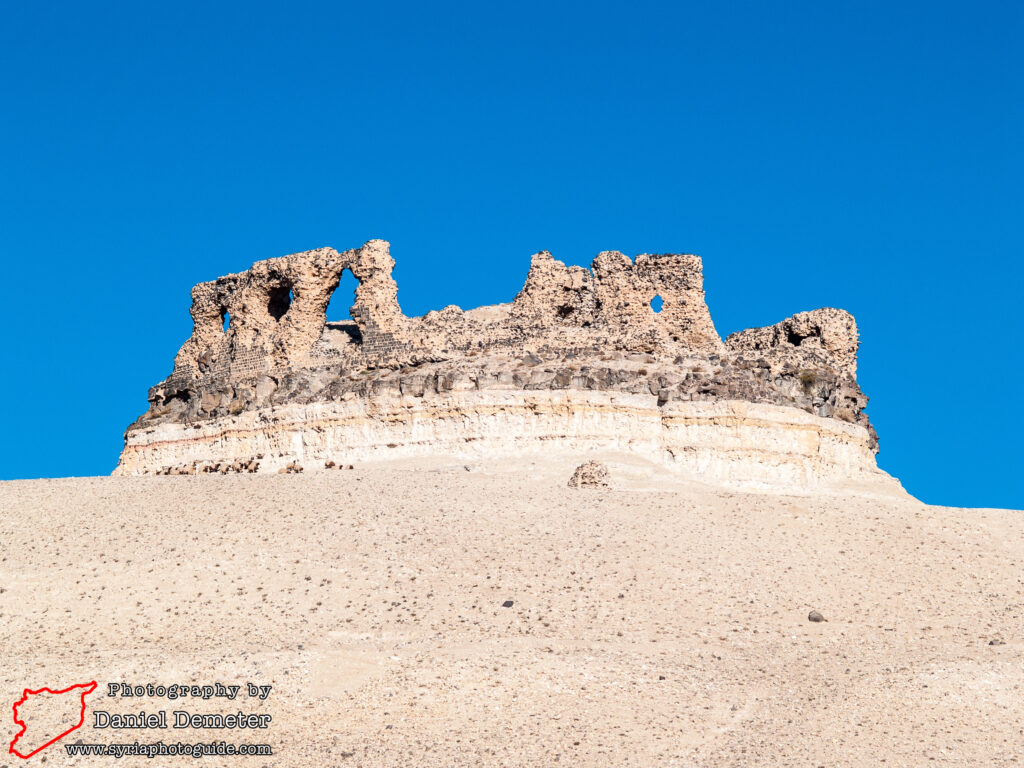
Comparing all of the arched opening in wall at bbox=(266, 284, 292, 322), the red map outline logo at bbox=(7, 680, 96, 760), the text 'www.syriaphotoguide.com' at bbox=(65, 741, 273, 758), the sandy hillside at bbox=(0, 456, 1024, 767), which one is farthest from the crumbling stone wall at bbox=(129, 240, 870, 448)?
the text 'www.syriaphotoguide.com' at bbox=(65, 741, 273, 758)

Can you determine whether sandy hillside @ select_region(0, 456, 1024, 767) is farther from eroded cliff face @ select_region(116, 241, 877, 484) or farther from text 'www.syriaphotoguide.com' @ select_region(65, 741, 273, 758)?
eroded cliff face @ select_region(116, 241, 877, 484)

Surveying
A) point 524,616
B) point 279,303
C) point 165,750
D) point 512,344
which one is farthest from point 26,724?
point 279,303

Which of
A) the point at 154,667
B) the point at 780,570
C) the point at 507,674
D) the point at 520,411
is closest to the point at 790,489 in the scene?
the point at 520,411

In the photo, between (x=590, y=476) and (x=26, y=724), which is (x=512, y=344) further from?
(x=26, y=724)

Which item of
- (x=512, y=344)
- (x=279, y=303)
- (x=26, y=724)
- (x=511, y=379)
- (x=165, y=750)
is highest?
(x=279, y=303)

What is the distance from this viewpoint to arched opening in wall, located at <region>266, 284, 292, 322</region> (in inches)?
1506

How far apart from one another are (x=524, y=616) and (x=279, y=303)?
66.2 ft

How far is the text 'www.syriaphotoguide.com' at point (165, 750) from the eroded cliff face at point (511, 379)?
1699 cm

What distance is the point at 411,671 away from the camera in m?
17.5

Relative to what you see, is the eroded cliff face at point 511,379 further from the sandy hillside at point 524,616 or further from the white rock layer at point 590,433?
the sandy hillside at point 524,616

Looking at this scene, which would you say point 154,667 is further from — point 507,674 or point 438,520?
point 438,520

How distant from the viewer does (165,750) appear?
15391 mm

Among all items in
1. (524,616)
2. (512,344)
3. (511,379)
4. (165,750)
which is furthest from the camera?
(512,344)

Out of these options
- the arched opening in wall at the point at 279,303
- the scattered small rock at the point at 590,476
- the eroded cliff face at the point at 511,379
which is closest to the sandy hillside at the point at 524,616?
the scattered small rock at the point at 590,476
